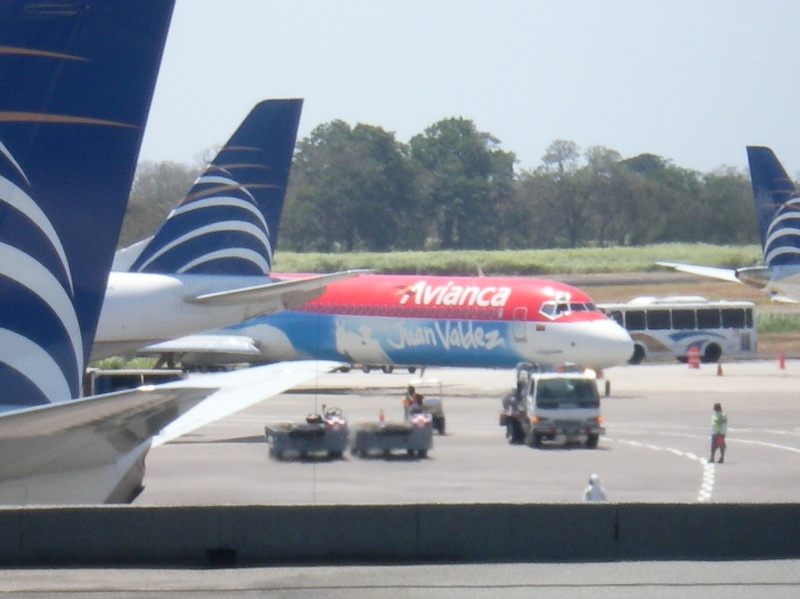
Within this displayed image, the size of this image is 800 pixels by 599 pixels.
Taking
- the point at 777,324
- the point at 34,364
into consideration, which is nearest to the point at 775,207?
the point at 777,324

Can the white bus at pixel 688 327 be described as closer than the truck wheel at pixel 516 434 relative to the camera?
No

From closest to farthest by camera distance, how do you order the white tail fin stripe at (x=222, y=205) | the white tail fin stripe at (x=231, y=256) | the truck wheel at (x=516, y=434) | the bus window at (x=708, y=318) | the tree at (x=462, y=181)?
the white tail fin stripe at (x=231, y=256)
the truck wheel at (x=516, y=434)
the white tail fin stripe at (x=222, y=205)
the bus window at (x=708, y=318)
the tree at (x=462, y=181)

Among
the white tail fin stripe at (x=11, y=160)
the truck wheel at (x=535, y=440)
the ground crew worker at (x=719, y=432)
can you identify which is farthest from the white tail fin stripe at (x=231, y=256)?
the white tail fin stripe at (x=11, y=160)

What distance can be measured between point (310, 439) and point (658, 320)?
3701 cm

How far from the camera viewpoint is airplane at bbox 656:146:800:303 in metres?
48.0

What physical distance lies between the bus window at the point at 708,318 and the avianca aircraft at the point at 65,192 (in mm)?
50692

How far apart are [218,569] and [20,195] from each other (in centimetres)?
318

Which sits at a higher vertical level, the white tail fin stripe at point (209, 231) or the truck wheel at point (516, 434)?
the white tail fin stripe at point (209, 231)

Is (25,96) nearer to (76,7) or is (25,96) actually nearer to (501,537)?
(76,7)

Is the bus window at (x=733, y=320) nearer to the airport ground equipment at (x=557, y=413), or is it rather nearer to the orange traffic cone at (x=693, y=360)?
the orange traffic cone at (x=693, y=360)

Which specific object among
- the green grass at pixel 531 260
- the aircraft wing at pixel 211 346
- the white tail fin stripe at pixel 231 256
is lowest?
the aircraft wing at pixel 211 346

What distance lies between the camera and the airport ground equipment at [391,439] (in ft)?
84.1

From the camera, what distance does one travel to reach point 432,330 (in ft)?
136

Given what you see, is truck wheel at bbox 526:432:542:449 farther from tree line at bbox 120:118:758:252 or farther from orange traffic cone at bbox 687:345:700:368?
tree line at bbox 120:118:758:252
